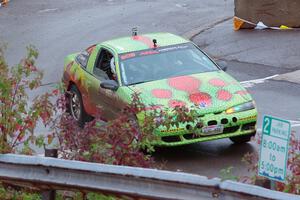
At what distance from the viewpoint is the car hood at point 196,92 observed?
38.8 feet

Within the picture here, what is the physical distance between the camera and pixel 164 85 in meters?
12.4

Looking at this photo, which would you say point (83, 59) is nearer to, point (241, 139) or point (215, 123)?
point (241, 139)

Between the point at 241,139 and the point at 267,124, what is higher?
the point at 267,124

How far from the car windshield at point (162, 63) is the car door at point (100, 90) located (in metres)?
0.38

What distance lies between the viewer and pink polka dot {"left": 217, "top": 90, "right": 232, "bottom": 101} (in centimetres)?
1202

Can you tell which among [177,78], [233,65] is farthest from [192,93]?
[233,65]

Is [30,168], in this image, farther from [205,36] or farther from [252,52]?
[205,36]

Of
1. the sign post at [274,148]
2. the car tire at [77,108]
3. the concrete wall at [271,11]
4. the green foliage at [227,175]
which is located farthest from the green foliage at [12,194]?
the concrete wall at [271,11]

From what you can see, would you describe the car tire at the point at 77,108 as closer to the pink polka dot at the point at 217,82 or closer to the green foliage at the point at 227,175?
the pink polka dot at the point at 217,82

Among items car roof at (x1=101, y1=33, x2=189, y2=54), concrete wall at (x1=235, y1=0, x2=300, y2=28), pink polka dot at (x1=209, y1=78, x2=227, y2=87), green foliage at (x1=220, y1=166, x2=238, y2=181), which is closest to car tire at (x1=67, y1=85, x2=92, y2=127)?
car roof at (x1=101, y1=33, x2=189, y2=54)

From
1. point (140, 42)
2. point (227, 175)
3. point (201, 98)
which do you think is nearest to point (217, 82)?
point (201, 98)

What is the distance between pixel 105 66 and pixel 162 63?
3.71 ft

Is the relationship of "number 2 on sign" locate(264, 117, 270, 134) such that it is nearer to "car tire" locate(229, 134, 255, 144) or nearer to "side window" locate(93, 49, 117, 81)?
"car tire" locate(229, 134, 255, 144)

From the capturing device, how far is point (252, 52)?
68.4 feet
